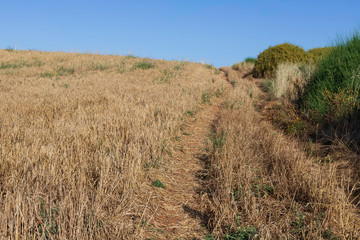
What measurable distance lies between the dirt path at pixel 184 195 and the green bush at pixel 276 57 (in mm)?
15125

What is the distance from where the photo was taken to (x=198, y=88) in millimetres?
13711

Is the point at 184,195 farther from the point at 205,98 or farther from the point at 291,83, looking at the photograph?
the point at 291,83

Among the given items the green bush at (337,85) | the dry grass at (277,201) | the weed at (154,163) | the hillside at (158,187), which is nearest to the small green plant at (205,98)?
the green bush at (337,85)

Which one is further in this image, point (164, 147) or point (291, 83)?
point (291, 83)

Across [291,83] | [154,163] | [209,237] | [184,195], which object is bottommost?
[209,237]

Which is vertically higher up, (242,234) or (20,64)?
(20,64)

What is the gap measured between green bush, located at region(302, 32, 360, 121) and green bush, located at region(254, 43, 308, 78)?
10483mm

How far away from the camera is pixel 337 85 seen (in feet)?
28.1

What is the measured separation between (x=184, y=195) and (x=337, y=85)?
7142 mm

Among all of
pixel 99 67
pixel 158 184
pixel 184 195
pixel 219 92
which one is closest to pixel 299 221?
pixel 184 195

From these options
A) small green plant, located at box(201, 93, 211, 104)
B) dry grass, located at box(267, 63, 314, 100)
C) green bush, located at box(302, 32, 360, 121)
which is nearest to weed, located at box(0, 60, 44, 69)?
small green plant, located at box(201, 93, 211, 104)

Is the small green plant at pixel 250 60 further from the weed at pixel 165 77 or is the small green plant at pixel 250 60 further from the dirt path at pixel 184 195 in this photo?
the dirt path at pixel 184 195

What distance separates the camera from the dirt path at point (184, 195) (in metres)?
3.35

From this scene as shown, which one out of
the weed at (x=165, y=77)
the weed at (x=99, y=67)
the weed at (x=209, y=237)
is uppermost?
the weed at (x=99, y=67)
